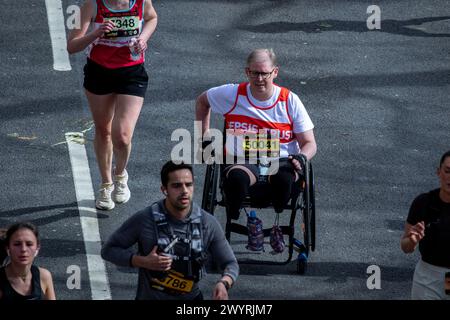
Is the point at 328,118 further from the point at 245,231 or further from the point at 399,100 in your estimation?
the point at 245,231

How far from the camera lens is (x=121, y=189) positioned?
11.5 metres

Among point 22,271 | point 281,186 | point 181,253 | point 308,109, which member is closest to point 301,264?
point 281,186

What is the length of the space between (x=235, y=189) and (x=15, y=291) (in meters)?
2.57

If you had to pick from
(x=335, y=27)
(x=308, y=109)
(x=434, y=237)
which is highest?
(x=434, y=237)

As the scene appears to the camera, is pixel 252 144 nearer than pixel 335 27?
Yes

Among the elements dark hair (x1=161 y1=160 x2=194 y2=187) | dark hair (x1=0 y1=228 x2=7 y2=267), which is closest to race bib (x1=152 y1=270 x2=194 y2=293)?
dark hair (x1=161 y1=160 x2=194 y2=187)

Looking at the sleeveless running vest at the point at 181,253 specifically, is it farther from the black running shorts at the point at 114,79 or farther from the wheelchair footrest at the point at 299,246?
the black running shorts at the point at 114,79

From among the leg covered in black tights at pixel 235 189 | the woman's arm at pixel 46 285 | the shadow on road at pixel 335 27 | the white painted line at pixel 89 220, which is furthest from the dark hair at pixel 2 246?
the shadow on road at pixel 335 27

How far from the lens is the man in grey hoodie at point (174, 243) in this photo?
317 inches

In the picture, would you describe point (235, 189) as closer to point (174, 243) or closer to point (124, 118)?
point (124, 118)

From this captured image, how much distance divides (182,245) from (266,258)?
2.68m

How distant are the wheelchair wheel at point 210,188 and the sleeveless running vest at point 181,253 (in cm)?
196

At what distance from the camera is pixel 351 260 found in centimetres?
1071
